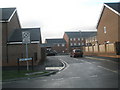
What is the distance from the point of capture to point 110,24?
119 feet

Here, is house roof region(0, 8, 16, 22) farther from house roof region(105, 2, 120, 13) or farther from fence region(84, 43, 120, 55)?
house roof region(105, 2, 120, 13)

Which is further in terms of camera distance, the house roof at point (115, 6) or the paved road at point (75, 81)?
the house roof at point (115, 6)

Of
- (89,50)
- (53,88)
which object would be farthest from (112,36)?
(53,88)

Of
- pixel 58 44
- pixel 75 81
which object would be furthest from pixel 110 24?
pixel 58 44

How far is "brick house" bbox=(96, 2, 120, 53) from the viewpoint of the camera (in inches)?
1314

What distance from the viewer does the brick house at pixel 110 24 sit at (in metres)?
33.4

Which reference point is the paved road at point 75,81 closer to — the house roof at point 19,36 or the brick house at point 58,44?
the house roof at point 19,36

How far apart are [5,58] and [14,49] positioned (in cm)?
159

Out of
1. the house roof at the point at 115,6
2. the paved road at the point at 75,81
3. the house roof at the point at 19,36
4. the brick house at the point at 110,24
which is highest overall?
the house roof at the point at 115,6

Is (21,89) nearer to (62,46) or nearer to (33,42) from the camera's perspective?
(33,42)

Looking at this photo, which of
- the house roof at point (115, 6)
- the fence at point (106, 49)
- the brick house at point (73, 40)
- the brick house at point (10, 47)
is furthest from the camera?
the brick house at point (73, 40)

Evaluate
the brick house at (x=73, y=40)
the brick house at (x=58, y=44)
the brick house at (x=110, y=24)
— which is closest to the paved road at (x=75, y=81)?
the brick house at (x=110, y=24)

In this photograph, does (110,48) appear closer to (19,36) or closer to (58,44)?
(19,36)

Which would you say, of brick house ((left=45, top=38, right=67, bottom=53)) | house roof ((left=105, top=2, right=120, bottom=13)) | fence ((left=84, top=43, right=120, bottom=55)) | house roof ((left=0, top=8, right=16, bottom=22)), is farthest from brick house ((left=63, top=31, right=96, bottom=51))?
house roof ((left=0, top=8, right=16, bottom=22))
